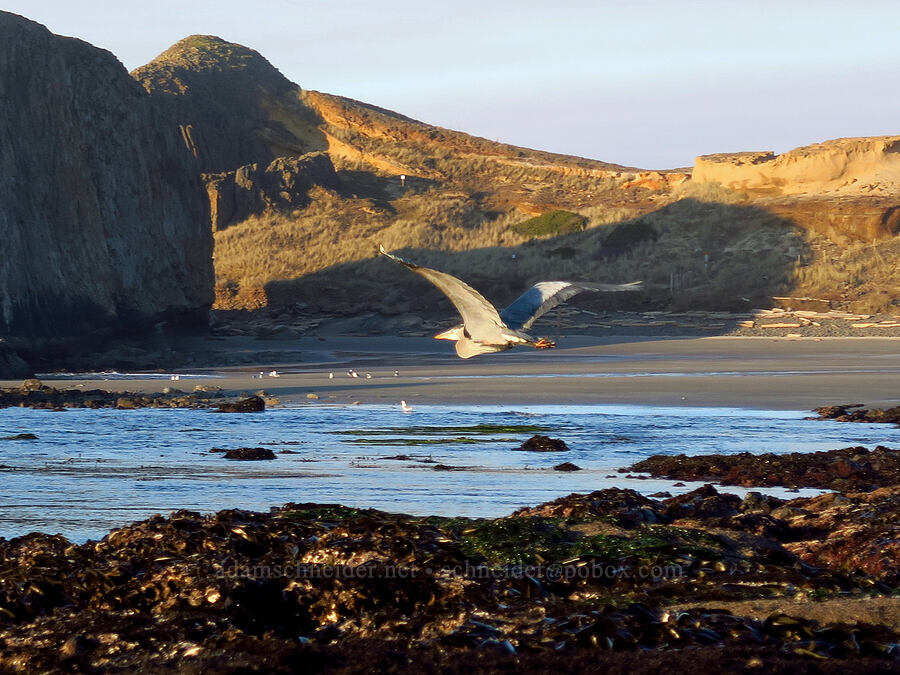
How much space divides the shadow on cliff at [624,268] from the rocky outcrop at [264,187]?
408 inches

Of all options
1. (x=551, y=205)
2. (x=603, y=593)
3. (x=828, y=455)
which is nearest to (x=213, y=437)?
(x=828, y=455)

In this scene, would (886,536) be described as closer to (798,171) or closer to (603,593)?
(603,593)

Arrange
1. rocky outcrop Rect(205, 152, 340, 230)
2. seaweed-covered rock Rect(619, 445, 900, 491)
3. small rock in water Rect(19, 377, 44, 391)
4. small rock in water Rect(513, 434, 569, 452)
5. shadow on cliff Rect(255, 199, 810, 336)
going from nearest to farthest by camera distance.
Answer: seaweed-covered rock Rect(619, 445, 900, 491)
small rock in water Rect(513, 434, 569, 452)
small rock in water Rect(19, 377, 44, 391)
shadow on cliff Rect(255, 199, 810, 336)
rocky outcrop Rect(205, 152, 340, 230)

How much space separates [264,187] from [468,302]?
5102 centimetres

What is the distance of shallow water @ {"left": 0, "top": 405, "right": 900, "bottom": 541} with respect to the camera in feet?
39.1

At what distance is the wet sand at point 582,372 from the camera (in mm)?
24109

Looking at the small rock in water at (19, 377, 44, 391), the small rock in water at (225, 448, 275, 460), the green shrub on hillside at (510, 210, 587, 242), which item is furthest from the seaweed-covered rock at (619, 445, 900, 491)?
the green shrub on hillside at (510, 210, 587, 242)

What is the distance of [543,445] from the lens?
1658 cm

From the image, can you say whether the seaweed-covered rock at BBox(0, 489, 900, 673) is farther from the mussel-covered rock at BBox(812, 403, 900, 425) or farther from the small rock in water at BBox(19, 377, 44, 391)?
the small rock in water at BBox(19, 377, 44, 391)

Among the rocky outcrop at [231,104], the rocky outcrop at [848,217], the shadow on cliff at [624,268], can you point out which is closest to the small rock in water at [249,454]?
the shadow on cliff at [624,268]

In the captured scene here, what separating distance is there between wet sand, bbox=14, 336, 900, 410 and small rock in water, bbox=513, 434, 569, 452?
21.4ft

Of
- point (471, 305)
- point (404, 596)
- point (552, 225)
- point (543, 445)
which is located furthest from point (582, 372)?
point (552, 225)

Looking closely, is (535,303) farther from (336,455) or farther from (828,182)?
(828,182)

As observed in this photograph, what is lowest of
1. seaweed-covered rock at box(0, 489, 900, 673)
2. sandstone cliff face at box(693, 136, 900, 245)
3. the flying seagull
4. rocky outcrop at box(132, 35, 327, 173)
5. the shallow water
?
the shallow water
